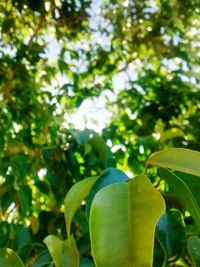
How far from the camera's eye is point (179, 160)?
1.47ft

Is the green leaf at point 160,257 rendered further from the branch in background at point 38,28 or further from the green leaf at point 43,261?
the branch in background at point 38,28

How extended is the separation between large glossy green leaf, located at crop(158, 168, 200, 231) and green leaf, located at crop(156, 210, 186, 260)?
0.41ft

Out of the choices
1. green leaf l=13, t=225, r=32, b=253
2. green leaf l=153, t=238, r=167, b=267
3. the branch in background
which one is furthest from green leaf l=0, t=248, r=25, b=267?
the branch in background

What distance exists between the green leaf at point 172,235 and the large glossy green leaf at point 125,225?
0.58 ft

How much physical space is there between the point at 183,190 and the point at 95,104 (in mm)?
1505

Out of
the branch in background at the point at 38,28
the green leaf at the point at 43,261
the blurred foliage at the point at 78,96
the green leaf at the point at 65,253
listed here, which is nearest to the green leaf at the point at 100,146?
the blurred foliage at the point at 78,96

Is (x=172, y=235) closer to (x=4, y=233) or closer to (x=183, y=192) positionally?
(x=183, y=192)

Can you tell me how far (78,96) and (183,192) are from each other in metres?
1.14

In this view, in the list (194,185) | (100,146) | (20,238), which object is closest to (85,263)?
(194,185)

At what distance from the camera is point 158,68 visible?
77.9 inches

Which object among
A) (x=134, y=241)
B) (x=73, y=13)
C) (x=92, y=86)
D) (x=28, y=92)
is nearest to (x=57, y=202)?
(x=28, y=92)

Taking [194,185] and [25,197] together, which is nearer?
[194,185]

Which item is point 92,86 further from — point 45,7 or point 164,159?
point 164,159

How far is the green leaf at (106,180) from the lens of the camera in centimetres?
51
